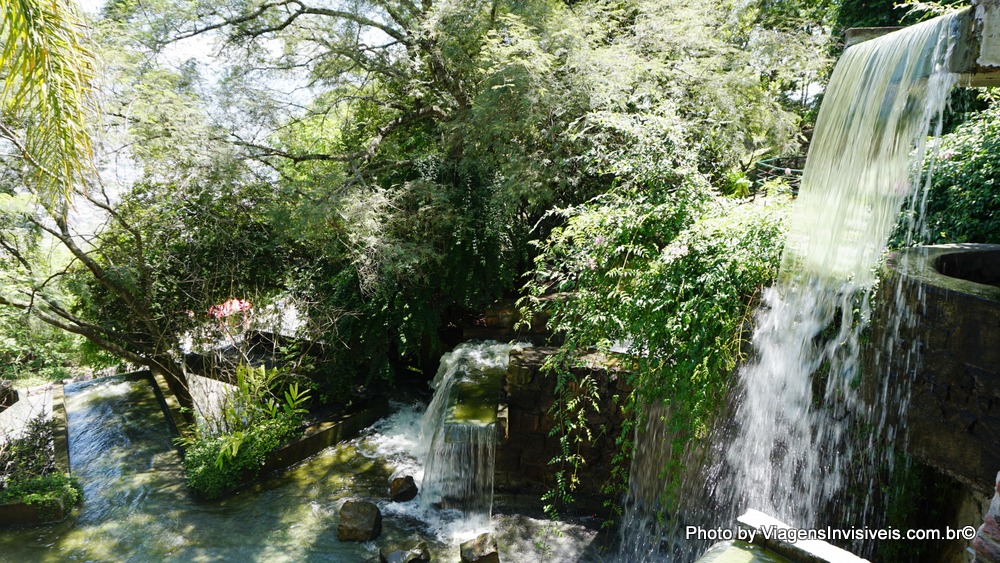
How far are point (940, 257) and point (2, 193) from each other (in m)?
7.31

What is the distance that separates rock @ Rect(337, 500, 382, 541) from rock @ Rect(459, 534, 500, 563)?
2.78ft

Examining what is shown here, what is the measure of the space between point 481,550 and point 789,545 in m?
2.53

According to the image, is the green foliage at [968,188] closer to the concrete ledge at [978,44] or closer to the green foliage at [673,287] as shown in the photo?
the green foliage at [673,287]

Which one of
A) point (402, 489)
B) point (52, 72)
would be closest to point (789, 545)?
point (402, 489)

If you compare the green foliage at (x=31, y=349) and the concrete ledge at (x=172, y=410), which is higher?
the green foliage at (x=31, y=349)

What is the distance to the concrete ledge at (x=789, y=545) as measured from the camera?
2.28 m

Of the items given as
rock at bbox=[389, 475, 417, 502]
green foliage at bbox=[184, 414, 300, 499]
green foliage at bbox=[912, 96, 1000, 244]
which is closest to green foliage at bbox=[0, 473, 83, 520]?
green foliage at bbox=[184, 414, 300, 499]

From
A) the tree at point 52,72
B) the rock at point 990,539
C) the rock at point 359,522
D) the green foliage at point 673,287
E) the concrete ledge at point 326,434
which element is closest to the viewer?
the rock at point 990,539

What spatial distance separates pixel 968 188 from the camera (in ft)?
12.9

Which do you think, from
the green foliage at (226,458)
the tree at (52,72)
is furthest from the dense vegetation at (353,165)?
the tree at (52,72)

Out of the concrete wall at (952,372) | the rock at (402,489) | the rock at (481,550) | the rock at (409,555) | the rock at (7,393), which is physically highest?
the concrete wall at (952,372)

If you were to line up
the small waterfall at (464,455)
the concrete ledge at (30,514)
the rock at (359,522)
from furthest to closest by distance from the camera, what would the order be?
the small waterfall at (464,455) → the concrete ledge at (30,514) → the rock at (359,522)

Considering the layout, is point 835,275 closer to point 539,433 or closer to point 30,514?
point 539,433

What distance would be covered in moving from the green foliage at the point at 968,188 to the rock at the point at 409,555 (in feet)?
14.6
